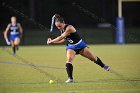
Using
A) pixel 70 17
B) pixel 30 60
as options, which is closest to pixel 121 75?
pixel 30 60

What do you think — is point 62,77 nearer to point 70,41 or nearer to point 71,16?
point 70,41

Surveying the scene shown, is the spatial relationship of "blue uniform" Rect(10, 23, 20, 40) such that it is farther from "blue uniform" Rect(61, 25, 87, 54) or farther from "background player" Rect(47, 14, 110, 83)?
"blue uniform" Rect(61, 25, 87, 54)

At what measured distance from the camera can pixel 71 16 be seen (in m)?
36.3

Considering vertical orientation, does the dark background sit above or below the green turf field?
below

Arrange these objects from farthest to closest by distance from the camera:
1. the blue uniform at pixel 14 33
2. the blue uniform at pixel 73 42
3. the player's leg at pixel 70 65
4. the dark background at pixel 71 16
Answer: the dark background at pixel 71 16 < the blue uniform at pixel 14 33 < the blue uniform at pixel 73 42 < the player's leg at pixel 70 65

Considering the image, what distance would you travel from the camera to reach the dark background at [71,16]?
33750mm

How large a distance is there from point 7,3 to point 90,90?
2332 cm

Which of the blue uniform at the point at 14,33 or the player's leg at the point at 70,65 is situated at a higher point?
the player's leg at the point at 70,65

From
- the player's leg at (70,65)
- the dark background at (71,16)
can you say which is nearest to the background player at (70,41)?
the player's leg at (70,65)

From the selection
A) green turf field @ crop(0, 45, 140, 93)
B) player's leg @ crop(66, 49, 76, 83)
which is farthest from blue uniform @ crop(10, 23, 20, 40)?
player's leg @ crop(66, 49, 76, 83)

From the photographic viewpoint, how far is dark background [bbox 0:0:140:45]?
3375cm

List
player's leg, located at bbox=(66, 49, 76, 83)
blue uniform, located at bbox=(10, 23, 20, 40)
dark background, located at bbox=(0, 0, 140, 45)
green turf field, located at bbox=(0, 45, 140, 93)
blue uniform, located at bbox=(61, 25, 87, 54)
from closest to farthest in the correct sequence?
green turf field, located at bbox=(0, 45, 140, 93) → player's leg, located at bbox=(66, 49, 76, 83) → blue uniform, located at bbox=(61, 25, 87, 54) → blue uniform, located at bbox=(10, 23, 20, 40) → dark background, located at bbox=(0, 0, 140, 45)

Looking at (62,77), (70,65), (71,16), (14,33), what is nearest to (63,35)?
(70,65)

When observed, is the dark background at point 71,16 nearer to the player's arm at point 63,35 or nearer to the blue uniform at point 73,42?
the blue uniform at point 73,42
